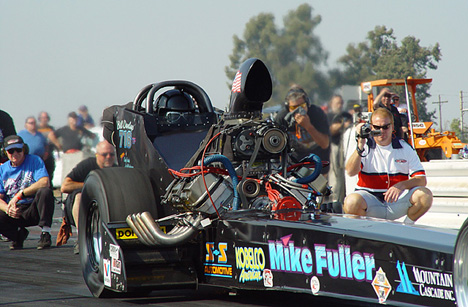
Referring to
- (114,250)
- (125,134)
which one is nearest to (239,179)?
(114,250)

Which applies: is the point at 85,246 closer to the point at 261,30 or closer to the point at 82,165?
the point at 82,165

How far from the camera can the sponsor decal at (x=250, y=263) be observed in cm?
510

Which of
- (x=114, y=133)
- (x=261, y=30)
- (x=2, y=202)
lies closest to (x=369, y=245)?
(x=114, y=133)

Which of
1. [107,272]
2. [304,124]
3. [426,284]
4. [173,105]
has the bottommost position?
[107,272]

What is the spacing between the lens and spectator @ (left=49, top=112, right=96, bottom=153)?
17078 mm

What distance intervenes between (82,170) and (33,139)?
4.25 meters

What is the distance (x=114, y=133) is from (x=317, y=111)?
437 cm

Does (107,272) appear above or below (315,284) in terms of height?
below

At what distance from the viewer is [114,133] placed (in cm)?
738

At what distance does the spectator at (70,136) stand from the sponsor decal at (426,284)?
1353 cm

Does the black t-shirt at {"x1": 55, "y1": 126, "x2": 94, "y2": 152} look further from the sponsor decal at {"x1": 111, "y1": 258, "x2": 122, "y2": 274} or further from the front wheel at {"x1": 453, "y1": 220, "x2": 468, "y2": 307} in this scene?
the front wheel at {"x1": 453, "y1": 220, "x2": 468, "y2": 307}

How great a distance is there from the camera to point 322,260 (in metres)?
4.62

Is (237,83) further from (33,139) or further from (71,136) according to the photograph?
(71,136)

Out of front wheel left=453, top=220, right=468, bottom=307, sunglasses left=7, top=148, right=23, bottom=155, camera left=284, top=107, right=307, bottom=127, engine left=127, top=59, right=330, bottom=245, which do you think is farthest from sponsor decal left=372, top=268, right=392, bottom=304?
sunglasses left=7, top=148, right=23, bottom=155
